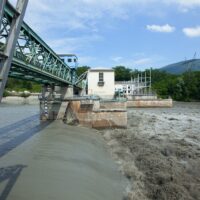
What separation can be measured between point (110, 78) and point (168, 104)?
21.0m

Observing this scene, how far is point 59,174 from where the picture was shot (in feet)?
53.4

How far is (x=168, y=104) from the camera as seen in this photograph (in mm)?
89438

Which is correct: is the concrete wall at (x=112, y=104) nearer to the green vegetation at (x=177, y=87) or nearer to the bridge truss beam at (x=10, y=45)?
the bridge truss beam at (x=10, y=45)

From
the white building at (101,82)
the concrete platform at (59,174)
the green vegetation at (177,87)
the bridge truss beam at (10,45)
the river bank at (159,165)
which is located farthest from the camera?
the green vegetation at (177,87)

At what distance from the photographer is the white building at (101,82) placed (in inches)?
2977

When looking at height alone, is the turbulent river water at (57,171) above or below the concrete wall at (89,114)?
below

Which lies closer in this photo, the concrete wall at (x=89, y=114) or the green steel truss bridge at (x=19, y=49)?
the green steel truss bridge at (x=19, y=49)

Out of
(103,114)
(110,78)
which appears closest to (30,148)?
(103,114)

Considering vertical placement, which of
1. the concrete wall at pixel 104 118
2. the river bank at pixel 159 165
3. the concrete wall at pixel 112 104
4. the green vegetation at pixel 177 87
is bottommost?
the river bank at pixel 159 165

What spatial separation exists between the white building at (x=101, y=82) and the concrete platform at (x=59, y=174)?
50852mm

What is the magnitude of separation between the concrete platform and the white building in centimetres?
5085

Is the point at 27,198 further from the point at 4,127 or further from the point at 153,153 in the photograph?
the point at 4,127

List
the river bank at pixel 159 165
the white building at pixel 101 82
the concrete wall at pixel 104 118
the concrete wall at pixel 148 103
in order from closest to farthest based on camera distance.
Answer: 1. the river bank at pixel 159 165
2. the concrete wall at pixel 104 118
3. the white building at pixel 101 82
4. the concrete wall at pixel 148 103

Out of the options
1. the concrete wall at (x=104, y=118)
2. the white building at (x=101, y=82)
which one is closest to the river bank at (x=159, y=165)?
the concrete wall at (x=104, y=118)
